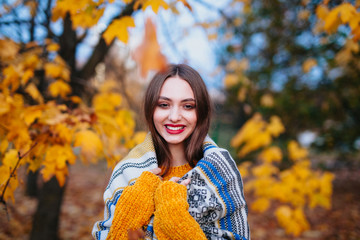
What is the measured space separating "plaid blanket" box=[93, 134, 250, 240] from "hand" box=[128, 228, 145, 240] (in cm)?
4

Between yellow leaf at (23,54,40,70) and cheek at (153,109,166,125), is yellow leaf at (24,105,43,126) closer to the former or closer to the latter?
yellow leaf at (23,54,40,70)

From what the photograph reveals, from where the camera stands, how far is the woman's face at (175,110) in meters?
1.38

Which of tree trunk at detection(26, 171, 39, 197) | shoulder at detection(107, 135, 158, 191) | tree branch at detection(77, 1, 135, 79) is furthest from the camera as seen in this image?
tree trunk at detection(26, 171, 39, 197)

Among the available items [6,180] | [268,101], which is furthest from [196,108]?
[268,101]

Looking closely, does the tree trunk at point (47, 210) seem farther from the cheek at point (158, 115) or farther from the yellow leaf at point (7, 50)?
the cheek at point (158, 115)

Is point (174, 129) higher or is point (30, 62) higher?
point (30, 62)

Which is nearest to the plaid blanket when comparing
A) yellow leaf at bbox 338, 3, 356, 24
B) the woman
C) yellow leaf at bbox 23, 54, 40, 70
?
the woman

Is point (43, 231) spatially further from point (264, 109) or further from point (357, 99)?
point (357, 99)

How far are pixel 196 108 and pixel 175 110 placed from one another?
13 centimetres

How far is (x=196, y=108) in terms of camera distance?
56.1 inches

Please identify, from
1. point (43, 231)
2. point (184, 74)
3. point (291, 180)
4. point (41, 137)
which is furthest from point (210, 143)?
point (43, 231)

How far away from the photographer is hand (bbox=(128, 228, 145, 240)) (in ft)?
3.38

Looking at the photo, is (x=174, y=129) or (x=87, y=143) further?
(x=87, y=143)

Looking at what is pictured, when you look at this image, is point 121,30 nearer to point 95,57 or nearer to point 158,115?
point 158,115
